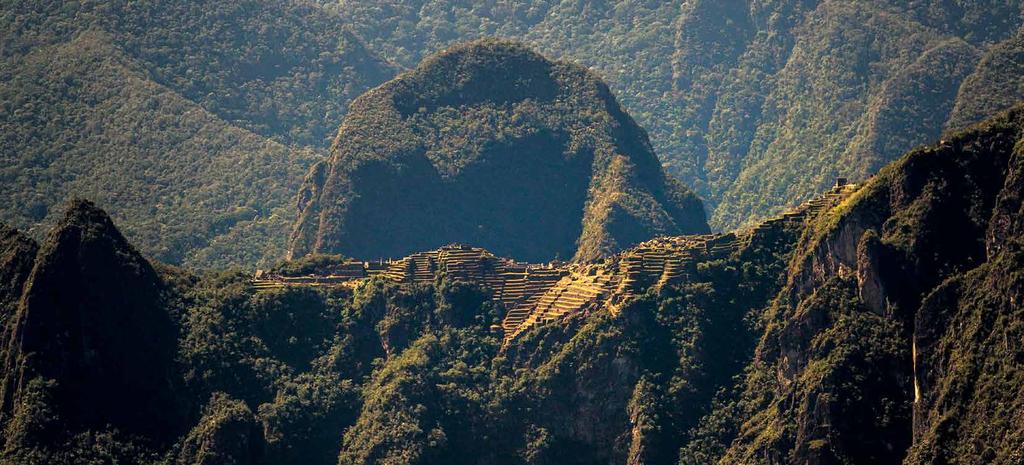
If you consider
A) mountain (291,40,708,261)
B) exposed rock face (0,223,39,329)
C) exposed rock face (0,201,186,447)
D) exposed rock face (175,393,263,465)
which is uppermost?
mountain (291,40,708,261)

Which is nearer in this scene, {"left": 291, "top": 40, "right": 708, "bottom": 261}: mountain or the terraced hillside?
the terraced hillside

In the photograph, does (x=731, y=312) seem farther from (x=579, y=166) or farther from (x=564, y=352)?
(x=579, y=166)

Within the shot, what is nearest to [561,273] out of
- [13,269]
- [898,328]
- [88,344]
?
[88,344]

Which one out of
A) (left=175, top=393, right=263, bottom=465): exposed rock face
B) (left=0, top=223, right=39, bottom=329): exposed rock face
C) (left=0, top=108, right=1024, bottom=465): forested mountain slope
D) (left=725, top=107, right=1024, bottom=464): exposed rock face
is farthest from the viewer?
(left=0, top=223, right=39, bottom=329): exposed rock face

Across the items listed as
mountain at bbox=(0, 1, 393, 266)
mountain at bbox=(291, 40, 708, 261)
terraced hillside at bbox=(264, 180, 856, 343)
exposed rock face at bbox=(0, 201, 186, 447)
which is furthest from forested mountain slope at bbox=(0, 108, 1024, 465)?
mountain at bbox=(0, 1, 393, 266)

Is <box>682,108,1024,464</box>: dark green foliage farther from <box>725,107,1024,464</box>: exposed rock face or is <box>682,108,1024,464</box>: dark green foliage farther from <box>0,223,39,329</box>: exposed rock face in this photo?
<box>0,223,39,329</box>: exposed rock face

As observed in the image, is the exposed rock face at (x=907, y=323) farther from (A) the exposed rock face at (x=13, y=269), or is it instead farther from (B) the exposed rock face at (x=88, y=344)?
(A) the exposed rock face at (x=13, y=269)

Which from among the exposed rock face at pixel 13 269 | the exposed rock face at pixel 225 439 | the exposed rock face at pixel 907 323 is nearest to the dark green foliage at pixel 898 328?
the exposed rock face at pixel 907 323
